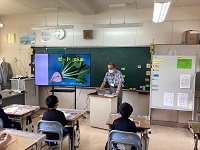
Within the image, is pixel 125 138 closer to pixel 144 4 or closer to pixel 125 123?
pixel 125 123

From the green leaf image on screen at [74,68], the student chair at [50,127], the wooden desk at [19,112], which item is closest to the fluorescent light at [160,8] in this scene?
the green leaf image on screen at [74,68]

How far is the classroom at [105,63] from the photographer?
418 centimetres

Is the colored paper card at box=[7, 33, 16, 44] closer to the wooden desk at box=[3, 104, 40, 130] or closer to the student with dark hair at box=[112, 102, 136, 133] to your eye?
the wooden desk at box=[3, 104, 40, 130]

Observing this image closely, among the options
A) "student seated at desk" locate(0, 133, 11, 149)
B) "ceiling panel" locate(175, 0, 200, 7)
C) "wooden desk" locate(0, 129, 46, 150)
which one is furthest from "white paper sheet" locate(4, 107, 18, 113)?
"ceiling panel" locate(175, 0, 200, 7)

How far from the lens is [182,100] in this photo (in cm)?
438

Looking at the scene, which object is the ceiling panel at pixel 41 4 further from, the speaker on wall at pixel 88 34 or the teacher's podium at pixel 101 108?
the teacher's podium at pixel 101 108

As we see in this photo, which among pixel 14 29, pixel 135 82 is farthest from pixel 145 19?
pixel 14 29

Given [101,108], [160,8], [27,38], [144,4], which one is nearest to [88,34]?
[144,4]

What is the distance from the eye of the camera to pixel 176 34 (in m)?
4.96

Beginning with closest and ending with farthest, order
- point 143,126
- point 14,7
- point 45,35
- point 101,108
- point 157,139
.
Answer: point 143,126
point 157,139
point 101,108
point 14,7
point 45,35

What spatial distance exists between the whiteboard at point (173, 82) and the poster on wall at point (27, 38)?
3.93 meters

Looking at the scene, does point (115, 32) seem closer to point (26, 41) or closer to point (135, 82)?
point (135, 82)

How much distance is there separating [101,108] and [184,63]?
2232 millimetres

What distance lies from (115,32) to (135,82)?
1557 mm
